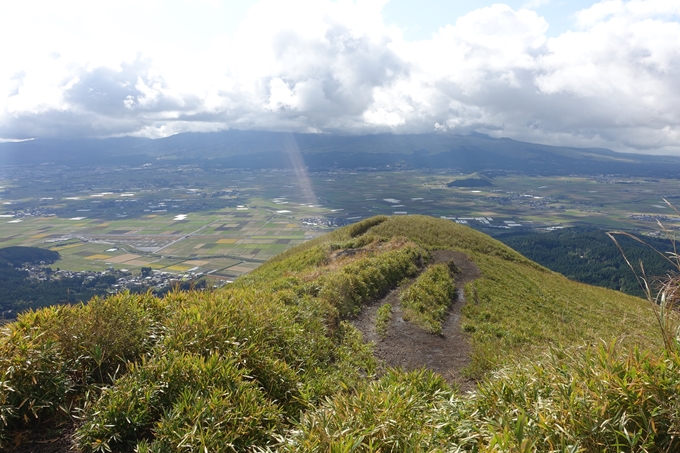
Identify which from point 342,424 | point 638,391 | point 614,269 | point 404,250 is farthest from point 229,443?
point 614,269

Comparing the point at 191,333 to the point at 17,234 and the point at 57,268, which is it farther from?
the point at 17,234

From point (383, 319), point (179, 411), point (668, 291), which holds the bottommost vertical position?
point (383, 319)

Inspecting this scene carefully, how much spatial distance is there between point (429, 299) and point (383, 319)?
133 inches

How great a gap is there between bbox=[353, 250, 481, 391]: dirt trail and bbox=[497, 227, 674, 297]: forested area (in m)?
58.9

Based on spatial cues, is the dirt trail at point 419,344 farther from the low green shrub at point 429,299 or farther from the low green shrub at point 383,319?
the low green shrub at point 429,299

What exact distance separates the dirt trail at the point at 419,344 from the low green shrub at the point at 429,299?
11.6 inches

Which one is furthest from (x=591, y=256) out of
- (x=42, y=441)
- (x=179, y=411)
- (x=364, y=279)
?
(x=42, y=441)

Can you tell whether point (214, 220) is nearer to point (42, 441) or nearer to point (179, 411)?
point (42, 441)

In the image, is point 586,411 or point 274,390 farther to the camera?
point 274,390

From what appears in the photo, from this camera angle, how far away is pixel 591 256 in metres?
82.9

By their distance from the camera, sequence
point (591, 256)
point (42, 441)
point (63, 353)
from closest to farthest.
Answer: point (42, 441) < point (63, 353) < point (591, 256)

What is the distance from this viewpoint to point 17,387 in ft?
15.0

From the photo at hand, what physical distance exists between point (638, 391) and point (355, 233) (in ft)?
97.3

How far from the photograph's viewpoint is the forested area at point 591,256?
6155cm
